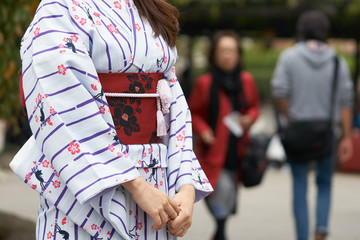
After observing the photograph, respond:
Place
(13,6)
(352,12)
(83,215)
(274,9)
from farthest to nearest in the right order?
(274,9), (352,12), (13,6), (83,215)

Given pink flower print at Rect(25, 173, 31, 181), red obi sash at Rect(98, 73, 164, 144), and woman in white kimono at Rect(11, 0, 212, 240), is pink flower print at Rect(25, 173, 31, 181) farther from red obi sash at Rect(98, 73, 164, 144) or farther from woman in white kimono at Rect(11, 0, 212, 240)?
red obi sash at Rect(98, 73, 164, 144)

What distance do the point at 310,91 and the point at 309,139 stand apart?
0.38 m

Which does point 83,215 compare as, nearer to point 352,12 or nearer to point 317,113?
point 317,113

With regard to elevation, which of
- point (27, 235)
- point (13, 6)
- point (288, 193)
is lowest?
point (288, 193)

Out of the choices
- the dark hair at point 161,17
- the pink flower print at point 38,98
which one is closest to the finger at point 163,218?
the pink flower print at point 38,98

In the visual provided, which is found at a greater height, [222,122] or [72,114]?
[72,114]

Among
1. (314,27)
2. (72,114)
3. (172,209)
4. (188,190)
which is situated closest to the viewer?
(72,114)

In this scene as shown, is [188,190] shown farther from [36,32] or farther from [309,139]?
[309,139]

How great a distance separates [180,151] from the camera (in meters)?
2.46

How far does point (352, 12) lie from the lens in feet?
38.6

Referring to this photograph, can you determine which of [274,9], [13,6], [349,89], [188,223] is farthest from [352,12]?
[188,223]

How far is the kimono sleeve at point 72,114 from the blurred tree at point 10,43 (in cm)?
235

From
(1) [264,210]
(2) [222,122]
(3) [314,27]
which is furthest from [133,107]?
(1) [264,210]

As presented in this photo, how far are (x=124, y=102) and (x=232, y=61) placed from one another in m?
3.36
